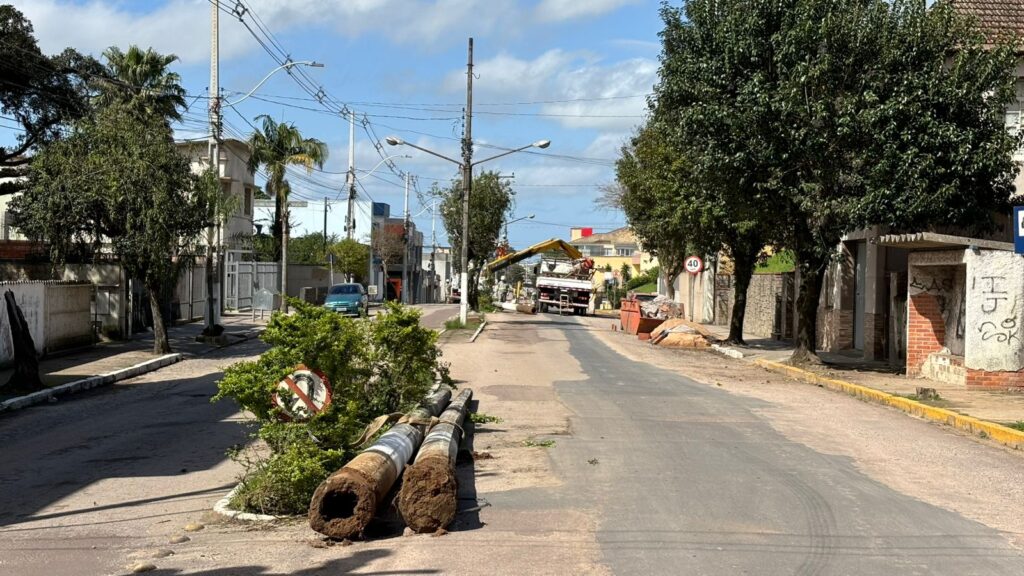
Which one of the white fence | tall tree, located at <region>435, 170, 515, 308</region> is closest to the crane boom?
tall tree, located at <region>435, 170, 515, 308</region>

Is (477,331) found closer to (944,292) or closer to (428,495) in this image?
(944,292)

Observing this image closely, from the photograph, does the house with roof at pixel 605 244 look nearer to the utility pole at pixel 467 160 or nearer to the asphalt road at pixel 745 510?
the utility pole at pixel 467 160

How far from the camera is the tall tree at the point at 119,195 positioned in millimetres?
22578

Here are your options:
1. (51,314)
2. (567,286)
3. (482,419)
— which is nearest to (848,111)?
(482,419)

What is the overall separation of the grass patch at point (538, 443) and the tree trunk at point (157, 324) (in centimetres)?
1491

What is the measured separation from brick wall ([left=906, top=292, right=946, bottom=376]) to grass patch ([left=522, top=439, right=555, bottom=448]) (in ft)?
38.8

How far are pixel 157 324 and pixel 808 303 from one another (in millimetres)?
15532

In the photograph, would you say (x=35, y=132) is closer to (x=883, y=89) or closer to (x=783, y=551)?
(x=883, y=89)

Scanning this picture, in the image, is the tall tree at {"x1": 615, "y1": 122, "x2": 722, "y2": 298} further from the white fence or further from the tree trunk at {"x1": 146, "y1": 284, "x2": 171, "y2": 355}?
the white fence

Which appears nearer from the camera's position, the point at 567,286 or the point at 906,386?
the point at 906,386

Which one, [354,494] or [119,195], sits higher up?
[119,195]

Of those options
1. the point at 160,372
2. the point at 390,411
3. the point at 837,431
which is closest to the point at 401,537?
the point at 390,411

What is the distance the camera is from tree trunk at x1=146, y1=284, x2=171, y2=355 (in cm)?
2417

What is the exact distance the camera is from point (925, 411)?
613 inches
